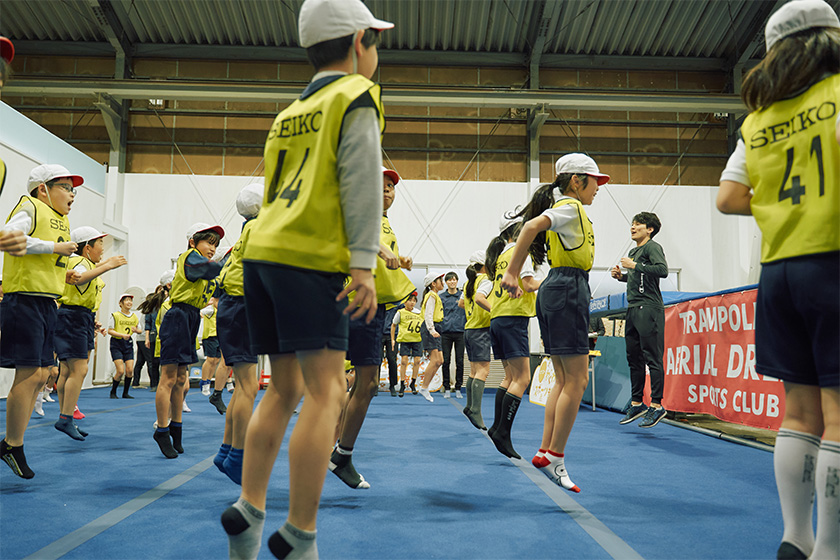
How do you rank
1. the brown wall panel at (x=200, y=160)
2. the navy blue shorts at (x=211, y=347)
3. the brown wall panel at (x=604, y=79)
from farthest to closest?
the brown wall panel at (x=604, y=79), the brown wall panel at (x=200, y=160), the navy blue shorts at (x=211, y=347)

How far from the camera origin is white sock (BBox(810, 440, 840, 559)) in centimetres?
141

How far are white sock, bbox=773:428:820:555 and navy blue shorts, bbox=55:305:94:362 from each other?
14.7ft

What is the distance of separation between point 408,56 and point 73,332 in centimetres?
1058

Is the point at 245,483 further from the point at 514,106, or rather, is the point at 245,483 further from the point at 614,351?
the point at 514,106

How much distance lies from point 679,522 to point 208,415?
5.47 metres

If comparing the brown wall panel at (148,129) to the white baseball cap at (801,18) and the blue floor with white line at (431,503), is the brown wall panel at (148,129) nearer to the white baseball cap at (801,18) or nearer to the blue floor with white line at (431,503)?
the blue floor with white line at (431,503)

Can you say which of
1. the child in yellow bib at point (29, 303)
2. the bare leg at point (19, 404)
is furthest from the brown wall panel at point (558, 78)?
the bare leg at point (19, 404)

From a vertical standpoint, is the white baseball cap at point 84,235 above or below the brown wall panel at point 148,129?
below

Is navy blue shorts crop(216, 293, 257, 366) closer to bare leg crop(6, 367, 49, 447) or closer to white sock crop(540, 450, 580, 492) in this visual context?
bare leg crop(6, 367, 49, 447)

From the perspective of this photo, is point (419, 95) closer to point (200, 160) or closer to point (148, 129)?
point (200, 160)

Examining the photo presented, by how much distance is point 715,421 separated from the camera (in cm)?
641

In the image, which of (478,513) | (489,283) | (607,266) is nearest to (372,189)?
(478,513)

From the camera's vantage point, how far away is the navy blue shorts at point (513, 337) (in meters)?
4.26

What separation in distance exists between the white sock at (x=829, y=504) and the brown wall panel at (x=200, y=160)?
13.6 m
